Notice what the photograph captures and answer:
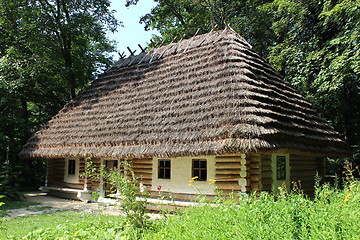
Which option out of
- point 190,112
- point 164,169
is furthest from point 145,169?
point 190,112

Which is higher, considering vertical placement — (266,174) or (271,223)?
(266,174)

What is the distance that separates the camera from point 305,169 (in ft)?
41.2

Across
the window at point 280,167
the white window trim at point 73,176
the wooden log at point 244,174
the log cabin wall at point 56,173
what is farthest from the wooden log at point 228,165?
the log cabin wall at point 56,173

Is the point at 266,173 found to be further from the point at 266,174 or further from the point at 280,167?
the point at 280,167

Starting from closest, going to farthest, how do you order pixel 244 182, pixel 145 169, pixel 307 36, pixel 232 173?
pixel 244 182 → pixel 232 173 → pixel 145 169 → pixel 307 36

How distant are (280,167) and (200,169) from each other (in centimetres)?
287

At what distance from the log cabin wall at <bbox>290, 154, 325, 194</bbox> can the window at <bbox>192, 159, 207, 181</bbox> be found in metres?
3.41

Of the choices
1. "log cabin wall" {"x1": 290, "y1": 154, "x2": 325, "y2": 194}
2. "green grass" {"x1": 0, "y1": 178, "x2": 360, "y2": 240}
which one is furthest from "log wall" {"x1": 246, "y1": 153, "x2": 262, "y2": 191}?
"green grass" {"x1": 0, "y1": 178, "x2": 360, "y2": 240}

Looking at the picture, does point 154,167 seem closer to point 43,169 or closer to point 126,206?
point 126,206

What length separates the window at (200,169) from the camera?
10.4 m

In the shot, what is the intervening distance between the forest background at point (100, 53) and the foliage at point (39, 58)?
0.17ft

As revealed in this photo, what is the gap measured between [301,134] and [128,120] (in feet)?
21.2

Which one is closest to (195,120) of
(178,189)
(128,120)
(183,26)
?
(178,189)

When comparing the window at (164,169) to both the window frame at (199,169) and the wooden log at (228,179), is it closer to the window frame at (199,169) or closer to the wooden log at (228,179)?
the window frame at (199,169)
